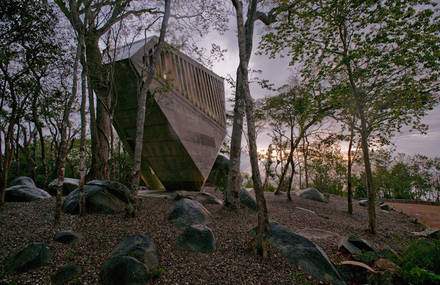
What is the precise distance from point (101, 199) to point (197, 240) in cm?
355

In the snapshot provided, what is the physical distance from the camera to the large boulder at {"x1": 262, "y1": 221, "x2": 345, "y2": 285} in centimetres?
372

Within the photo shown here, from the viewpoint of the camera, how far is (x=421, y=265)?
3463 millimetres

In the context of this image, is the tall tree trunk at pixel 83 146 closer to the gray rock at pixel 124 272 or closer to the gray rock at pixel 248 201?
the gray rock at pixel 124 272

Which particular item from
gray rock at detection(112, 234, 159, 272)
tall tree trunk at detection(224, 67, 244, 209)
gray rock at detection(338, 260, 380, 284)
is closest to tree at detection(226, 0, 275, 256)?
tall tree trunk at detection(224, 67, 244, 209)

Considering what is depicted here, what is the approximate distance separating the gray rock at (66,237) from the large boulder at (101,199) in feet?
4.99

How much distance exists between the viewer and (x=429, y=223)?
918 cm

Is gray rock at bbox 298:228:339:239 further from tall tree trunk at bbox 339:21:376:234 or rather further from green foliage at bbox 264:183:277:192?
green foliage at bbox 264:183:277:192

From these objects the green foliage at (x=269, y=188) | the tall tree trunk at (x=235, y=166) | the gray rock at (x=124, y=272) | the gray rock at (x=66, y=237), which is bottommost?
the gray rock at (x=124, y=272)

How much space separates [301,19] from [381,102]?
3.97 meters

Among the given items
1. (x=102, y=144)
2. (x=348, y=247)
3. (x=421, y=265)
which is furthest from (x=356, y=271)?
(x=102, y=144)

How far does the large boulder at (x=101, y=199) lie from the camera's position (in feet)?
19.8

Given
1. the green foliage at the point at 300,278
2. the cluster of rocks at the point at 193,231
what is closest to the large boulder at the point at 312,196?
the cluster of rocks at the point at 193,231

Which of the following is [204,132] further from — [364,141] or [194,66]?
[364,141]

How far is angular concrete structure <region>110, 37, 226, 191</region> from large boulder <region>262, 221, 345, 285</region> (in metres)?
6.93
